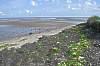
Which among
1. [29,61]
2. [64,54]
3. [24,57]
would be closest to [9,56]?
[24,57]

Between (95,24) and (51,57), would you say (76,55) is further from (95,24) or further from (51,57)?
(95,24)

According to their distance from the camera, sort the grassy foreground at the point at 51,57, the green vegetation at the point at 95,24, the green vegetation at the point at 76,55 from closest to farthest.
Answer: the green vegetation at the point at 76,55 < the grassy foreground at the point at 51,57 < the green vegetation at the point at 95,24

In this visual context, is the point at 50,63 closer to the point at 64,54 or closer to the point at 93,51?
the point at 64,54

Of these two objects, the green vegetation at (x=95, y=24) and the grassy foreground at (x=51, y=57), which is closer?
the grassy foreground at (x=51, y=57)

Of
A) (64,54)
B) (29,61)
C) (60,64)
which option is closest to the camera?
(60,64)

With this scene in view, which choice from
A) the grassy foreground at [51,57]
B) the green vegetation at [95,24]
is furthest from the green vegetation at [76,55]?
the green vegetation at [95,24]

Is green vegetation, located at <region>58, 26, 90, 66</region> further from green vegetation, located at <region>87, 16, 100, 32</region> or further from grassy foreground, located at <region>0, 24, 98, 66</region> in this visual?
green vegetation, located at <region>87, 16, 100, 32</region>

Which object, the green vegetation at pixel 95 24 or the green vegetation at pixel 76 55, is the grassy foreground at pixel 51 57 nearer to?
the green vegetation at pixel 76 55

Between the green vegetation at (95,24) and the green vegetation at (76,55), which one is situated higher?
the green vegetation at (95,24)

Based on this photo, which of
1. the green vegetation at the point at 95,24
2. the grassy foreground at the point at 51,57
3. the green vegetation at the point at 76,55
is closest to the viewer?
the green vegetation at the point at 76,55

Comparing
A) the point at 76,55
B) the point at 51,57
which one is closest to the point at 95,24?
the point at 76,55

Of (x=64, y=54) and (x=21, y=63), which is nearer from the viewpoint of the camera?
(x=21, y=63)

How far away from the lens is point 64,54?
62.4 ft

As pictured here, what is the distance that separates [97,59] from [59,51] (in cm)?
370
